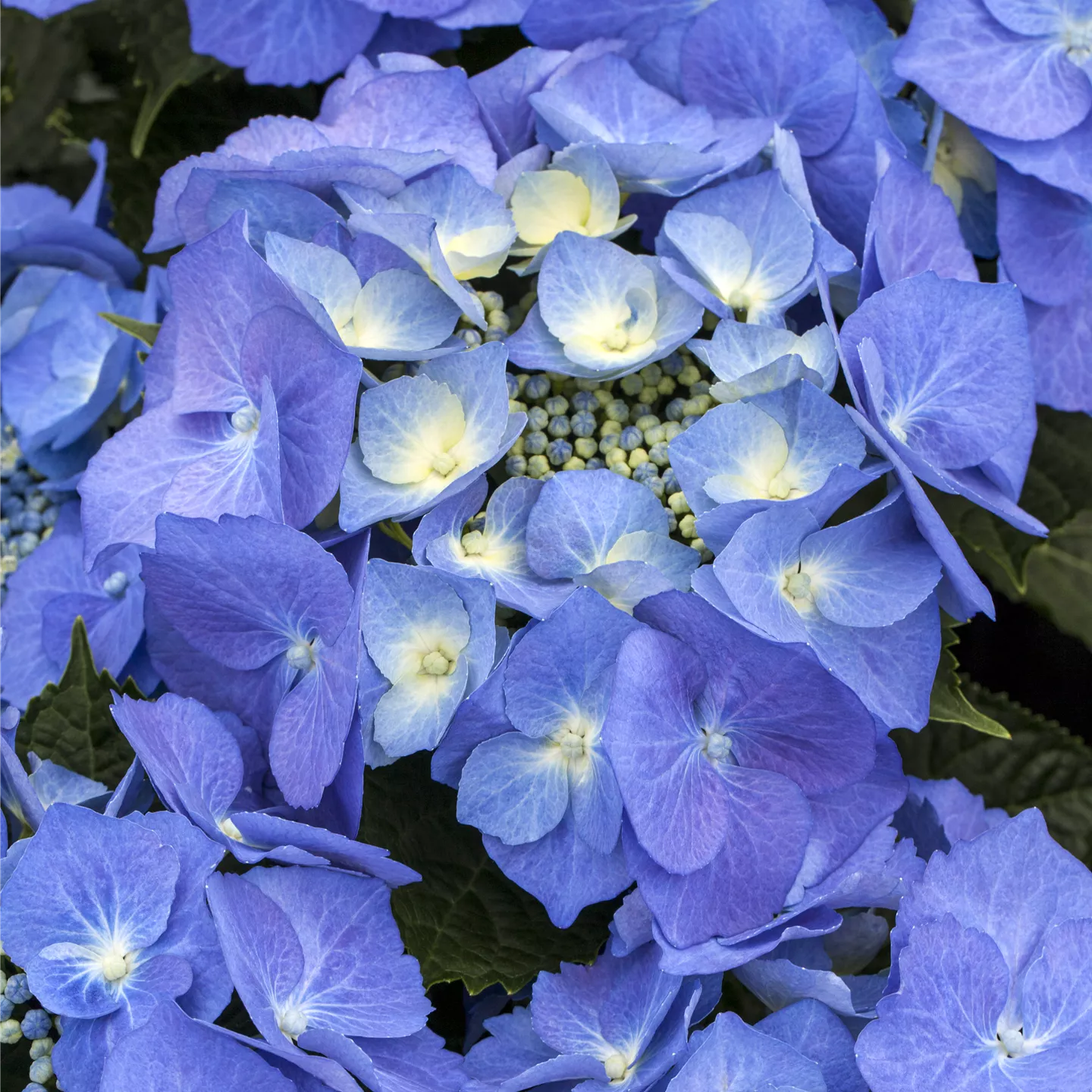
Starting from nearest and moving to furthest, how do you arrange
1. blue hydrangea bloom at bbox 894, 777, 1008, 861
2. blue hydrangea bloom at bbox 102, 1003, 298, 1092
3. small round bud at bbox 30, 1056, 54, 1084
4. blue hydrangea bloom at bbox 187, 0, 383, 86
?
1. blue hydrangea bloom at bbox 102, 1003, 298, 1092
2. small round bud at bbox 30, 1056, 54, 1084
3. blue hydrangea bloom at bbox 894, 777, 1008, 861
4. blue hydrangea bloom at bbox 187, 0, 383, 86

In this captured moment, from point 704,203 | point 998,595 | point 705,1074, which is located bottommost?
point 998,595

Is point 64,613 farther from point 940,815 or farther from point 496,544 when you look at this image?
point 940,815

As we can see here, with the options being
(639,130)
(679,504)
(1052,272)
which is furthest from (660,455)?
(1052,272)

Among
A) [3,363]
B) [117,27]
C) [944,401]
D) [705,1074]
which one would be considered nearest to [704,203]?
[944,401]

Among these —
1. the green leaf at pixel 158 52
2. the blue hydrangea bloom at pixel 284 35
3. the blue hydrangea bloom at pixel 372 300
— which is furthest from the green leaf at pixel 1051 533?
the green leaf at pixel 158 52

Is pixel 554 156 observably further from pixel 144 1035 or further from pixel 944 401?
pixel 144 1035

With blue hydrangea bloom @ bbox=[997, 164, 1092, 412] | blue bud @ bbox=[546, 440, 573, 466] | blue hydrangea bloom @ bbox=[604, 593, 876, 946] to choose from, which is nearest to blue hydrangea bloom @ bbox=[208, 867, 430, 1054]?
blue hydrangea bloom @ bbox=[604, 593, 876, 946]

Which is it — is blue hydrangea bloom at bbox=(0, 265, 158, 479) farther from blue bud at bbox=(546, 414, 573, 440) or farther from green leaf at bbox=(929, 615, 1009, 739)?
green leaf at bbox=(929, 615, 1009, 739)
